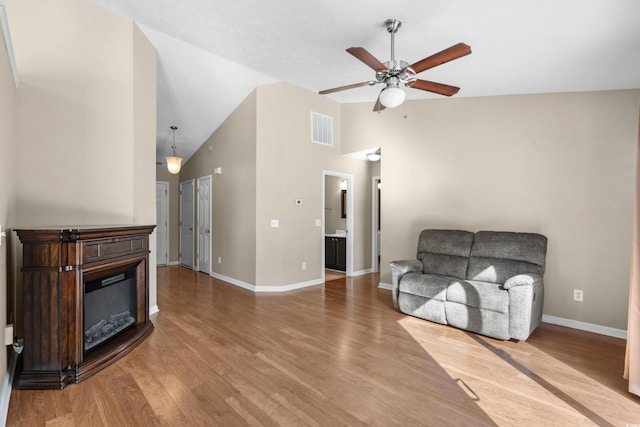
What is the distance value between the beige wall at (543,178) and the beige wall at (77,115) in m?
3.58

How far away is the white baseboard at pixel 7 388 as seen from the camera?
73.0 inches

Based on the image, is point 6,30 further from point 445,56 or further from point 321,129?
point 321,129

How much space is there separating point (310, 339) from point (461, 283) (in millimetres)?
1693

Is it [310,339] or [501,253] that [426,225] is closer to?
[501,253]

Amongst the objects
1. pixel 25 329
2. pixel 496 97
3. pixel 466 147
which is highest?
pixel 496 97

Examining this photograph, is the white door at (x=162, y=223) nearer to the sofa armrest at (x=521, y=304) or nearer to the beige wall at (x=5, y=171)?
the beige wall at (x=5, y=171)

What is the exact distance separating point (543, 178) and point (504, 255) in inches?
40.4

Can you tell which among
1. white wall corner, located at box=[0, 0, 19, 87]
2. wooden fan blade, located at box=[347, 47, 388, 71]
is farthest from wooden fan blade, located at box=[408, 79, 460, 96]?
white wall corner, located at box=[0, 0, 19, 87]

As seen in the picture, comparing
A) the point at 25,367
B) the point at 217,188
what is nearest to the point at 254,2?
the point at 25,367

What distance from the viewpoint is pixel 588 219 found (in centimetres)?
344

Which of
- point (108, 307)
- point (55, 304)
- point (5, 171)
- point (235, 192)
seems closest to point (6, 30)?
point (5, 171)

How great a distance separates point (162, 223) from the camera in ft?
24.2

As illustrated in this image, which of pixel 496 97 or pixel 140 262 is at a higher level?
pixel 496 97

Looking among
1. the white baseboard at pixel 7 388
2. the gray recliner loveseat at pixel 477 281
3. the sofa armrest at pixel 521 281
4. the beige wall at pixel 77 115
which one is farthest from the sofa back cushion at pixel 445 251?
the white baseboard at pixel 7 388
